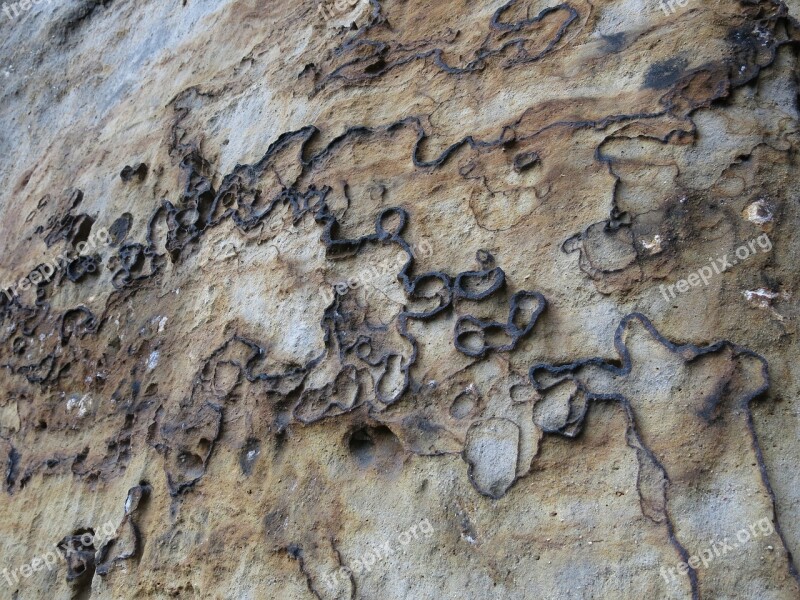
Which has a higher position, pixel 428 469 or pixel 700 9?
pixel 700 9

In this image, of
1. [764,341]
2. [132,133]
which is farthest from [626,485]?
[132,133]

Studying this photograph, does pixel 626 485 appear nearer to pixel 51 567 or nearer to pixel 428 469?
pixel 428 469

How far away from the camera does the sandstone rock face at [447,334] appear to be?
1542 mm

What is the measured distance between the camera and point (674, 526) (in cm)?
145

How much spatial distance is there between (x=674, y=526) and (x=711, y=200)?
78 cm

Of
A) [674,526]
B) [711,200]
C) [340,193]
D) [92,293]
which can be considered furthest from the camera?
[92,293]

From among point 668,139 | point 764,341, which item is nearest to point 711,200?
point 668,139

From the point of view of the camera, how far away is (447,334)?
1.89 metres

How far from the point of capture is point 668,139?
73.0 inches

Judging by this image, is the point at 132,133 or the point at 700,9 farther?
the point at 132,133

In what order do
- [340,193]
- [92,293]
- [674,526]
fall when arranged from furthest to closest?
[92,293], [340,193], [674,526]

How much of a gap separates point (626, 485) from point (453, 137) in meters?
1.21

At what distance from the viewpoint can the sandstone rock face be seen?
1.54 m

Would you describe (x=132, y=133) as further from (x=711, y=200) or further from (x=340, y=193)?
(x=711, y=200)
